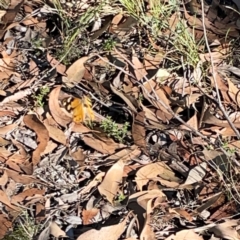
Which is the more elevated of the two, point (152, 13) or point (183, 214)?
point (152, 13)

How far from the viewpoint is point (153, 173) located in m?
2.12

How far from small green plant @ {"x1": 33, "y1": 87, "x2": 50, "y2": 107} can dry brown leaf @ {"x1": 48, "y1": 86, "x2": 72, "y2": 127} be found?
29mm

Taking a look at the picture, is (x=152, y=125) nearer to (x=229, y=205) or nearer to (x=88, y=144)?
(x=88, y=144)

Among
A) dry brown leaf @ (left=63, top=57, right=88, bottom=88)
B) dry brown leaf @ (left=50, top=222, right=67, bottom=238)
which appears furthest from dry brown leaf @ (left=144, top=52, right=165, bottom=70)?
dry brown leaf @ (left=50, top=222, right=67, bottom=238)

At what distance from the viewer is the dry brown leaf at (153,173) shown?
210cm

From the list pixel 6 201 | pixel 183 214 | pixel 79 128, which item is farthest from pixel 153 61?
pixel 6 201

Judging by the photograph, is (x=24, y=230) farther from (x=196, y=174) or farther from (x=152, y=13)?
(x=152, y=13)

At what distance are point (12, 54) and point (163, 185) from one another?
2.66 feet

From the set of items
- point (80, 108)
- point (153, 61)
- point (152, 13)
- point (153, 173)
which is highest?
point (152, 13)

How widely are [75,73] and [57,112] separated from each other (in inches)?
7.2

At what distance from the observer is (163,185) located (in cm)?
210

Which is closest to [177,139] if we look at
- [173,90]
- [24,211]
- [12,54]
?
[173,90]

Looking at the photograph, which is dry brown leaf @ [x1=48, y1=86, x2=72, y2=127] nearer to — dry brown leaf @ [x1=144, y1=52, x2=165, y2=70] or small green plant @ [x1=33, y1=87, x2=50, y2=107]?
small green plant @ [x1=33, y1=87, x2=50, y2=107]

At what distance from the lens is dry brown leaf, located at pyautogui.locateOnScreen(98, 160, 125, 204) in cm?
208
